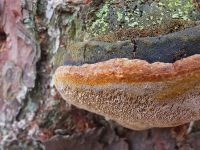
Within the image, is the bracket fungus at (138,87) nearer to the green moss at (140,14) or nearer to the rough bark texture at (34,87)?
the green moss at (140,14)

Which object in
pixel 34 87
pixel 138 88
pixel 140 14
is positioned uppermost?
pixel 140 14

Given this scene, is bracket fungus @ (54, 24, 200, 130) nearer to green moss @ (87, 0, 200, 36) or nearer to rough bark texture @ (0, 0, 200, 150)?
green moss @ (87, 0, 200, 36)

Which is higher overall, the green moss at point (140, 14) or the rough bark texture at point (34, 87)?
the green moss at point (140, 14)

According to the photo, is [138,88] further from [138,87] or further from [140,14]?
[140,14]

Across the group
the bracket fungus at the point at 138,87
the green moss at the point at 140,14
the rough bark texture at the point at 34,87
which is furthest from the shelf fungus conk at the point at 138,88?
the rough bark texture at the point at 34,87

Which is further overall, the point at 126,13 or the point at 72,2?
the point at 72,2

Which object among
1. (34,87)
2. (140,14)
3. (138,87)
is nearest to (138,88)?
(138,87)

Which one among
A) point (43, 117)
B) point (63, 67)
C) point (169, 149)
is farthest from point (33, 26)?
point (169, 149)

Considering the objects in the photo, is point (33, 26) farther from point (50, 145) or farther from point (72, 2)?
point (50, 145)
